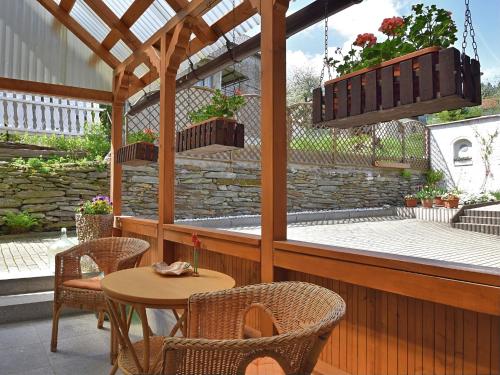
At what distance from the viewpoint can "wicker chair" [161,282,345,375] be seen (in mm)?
1089

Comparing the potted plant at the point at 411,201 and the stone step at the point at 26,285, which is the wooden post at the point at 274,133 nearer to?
the stone step at the point at 26,285

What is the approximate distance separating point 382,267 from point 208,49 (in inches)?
131

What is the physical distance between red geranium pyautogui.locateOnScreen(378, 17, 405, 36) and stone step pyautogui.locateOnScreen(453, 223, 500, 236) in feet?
23.3

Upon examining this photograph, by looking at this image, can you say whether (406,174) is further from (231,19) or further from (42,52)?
(42,52)

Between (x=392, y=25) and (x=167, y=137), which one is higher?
(x=392, y=25)

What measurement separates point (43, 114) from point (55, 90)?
4757mm

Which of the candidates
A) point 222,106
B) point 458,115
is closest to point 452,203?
point 458,115

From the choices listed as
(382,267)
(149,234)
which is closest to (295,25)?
(382,267)

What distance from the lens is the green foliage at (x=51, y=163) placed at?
6.81 metres

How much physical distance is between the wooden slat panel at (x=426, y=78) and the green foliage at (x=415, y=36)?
21cm

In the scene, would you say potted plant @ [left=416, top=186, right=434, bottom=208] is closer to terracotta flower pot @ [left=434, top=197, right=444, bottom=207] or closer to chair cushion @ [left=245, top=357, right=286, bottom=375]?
terracotta flower pot @ [left=434, top=197, right=444, bottom=207]

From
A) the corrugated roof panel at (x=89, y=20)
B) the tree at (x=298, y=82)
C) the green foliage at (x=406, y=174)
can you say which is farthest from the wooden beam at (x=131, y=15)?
the tree at (x=298, y=82)

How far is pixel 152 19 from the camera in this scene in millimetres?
3861

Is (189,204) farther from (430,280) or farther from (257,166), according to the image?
(430,280)
